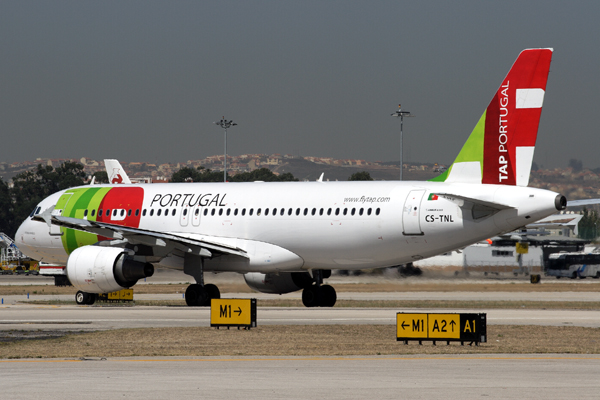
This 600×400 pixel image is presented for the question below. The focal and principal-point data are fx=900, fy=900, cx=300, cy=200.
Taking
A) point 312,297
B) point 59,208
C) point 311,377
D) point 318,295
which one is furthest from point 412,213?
point 311,377

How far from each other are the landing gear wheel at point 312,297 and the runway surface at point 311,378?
17530 millimetres

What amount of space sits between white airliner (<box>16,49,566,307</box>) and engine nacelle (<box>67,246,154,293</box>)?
4 cm

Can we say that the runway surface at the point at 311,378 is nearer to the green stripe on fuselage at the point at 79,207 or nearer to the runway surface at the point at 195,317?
the runway surface at the point at 195,317

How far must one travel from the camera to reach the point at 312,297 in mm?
35344

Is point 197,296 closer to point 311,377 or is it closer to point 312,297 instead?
point 312,297

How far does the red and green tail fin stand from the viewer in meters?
30.2

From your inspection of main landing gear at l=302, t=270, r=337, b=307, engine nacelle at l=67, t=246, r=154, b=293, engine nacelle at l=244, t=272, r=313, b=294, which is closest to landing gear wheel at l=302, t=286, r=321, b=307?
main landing gear at l=302, t=270, r=337, b=307

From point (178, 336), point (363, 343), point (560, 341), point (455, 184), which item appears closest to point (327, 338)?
point (363, 343)

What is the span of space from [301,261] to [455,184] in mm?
6431

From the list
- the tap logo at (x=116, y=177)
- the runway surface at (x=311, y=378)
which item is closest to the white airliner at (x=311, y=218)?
the tap logo at (x=116, y=177)

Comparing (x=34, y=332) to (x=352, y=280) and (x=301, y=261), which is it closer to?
(x=301, y=261)

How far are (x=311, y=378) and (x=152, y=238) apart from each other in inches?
765

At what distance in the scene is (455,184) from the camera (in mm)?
31125

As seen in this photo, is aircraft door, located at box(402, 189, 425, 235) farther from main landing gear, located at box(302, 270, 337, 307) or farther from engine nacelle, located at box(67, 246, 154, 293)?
engine nacelle, located at box(67, 246, 154, 293)
